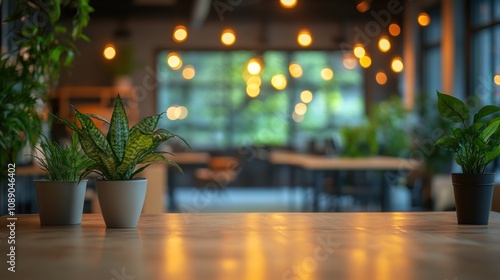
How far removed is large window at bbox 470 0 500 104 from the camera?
11305 millimetres

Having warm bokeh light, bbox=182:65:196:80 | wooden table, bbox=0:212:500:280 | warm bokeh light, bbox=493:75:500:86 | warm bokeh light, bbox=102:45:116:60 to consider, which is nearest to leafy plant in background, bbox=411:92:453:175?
warm bokeh light, bbox=493:75:500:86

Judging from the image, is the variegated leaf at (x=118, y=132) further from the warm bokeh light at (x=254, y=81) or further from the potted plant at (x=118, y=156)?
the warm bokeh light at (x=254, y=81)

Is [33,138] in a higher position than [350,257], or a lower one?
higher

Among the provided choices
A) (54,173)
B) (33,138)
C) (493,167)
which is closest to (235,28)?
(493,167)

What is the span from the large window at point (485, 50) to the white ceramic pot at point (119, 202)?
965 cm

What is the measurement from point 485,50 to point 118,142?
34.6 ft

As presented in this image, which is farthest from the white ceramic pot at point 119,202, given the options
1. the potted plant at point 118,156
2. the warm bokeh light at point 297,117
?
the warm bokeh light at point 297,117

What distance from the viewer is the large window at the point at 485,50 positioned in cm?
1130

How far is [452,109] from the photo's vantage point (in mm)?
2412

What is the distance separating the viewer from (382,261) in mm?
1594

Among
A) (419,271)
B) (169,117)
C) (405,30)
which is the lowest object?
(419,271)

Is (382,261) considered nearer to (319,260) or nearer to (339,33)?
(319,260)

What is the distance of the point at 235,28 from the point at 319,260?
15.1 metres

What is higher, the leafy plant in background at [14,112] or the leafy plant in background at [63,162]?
the leafy plant in background at [14,112]
